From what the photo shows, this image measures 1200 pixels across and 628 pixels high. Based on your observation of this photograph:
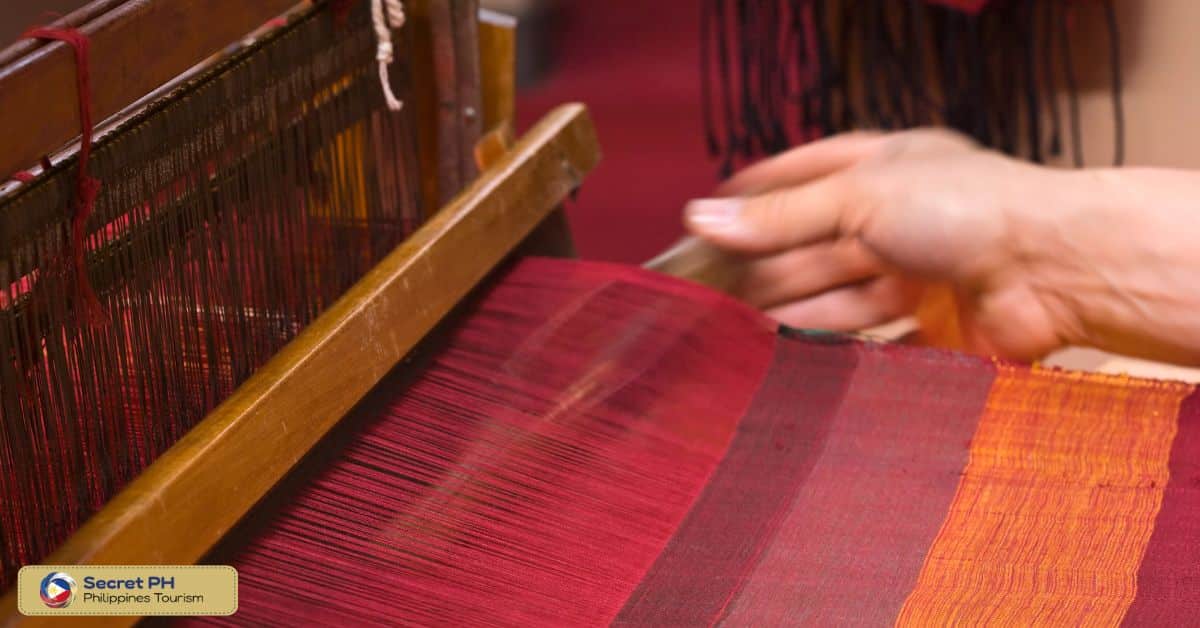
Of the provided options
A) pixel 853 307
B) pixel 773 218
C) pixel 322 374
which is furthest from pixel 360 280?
pixel 853 307

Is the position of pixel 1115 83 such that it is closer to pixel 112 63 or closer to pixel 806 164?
pixel 806 164

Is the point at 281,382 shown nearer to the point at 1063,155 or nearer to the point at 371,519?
the point at 371,519

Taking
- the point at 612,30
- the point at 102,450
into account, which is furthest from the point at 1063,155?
the point at 612,30

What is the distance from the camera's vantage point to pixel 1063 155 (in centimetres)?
177

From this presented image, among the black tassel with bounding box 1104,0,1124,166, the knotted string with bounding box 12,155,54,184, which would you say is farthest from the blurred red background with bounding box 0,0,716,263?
the knotted string with bounding box 12,155,54,184

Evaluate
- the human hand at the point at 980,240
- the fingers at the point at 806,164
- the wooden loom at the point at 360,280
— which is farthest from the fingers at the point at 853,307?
the wooden loom at the point at 360,280

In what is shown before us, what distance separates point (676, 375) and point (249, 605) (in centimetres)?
43

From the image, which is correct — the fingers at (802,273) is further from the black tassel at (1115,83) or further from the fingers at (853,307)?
the black tassel at (1115,83)

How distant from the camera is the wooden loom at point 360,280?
0.74 meters

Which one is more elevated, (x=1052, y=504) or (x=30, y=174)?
Result: (x=30, y=174)

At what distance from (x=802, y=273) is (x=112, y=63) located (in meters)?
0.69

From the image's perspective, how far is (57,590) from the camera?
0.72 metres

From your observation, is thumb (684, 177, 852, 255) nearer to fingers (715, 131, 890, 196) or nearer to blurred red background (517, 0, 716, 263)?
fingers (715, 131, 890, 196)

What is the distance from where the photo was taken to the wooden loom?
0.74 metres
